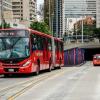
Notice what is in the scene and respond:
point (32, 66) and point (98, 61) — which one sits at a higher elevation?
point (32, 66)

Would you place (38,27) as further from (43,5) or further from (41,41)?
(41,41)

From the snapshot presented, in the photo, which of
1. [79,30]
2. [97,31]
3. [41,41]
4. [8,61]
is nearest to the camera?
[8,61]

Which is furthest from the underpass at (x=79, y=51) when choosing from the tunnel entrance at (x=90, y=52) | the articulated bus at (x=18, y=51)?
the articulated bus at (x=18, y=51)

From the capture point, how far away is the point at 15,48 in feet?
96.1

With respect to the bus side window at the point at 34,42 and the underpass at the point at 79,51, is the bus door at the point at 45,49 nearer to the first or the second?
the bus side window at the point at 34,42

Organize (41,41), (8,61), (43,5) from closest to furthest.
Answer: (8,61)
(41,41)
(43,5)

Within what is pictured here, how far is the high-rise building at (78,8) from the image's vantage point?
16412cm

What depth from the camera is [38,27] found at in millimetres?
90625

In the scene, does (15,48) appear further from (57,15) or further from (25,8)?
(25,8)

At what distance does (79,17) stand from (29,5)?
23297 mm

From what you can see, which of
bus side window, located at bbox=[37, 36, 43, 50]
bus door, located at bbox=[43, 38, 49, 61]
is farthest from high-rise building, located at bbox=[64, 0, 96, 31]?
bus side window, located at bbox=[37, 36, 43, 50]

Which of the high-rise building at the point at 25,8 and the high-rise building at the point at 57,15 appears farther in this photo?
the high-rise building at the point at 25,8

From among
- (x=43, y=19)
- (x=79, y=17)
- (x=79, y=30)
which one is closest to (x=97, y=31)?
(x=79, y=30)

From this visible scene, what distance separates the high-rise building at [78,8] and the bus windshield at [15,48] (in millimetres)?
124764
